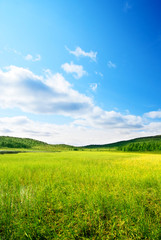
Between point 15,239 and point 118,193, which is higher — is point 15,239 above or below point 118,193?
below

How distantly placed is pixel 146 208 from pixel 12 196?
5526 millimetres

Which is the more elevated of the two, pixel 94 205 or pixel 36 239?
pixel 94 205

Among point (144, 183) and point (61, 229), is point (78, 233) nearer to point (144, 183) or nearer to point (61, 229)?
point (61, 229)

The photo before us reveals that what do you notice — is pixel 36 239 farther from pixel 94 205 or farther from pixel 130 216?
pixel 130 216

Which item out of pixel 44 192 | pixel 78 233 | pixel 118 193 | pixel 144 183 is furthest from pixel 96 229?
pixel 144 183

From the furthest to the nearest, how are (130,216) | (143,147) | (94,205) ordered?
(143,147)
(94,205)
(130,216)

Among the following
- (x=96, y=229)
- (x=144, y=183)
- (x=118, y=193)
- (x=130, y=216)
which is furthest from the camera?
(x=144, y=183)

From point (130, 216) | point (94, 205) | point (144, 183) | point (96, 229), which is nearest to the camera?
point (96, 229)

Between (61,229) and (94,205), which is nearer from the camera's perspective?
(61,229)

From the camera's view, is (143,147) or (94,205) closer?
(94,205)

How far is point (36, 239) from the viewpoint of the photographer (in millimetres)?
3721

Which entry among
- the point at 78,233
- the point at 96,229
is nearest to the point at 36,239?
the point at 78,233

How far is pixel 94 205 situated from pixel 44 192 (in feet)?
7.25

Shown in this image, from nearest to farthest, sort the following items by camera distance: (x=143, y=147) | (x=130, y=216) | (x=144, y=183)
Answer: (x=130, y=216) → (x=144, y=183) → (x=143, y=147)
